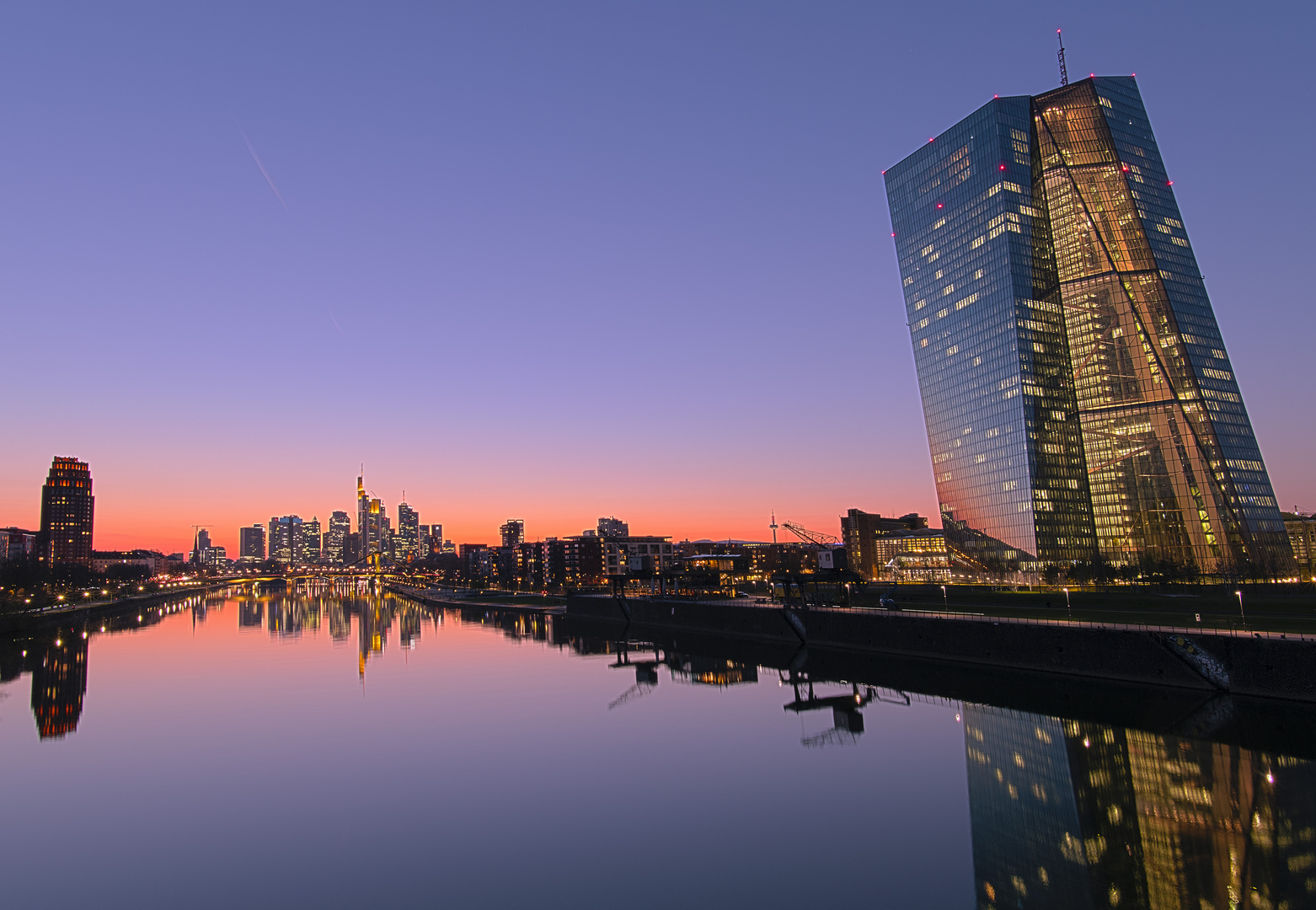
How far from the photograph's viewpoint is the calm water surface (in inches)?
934

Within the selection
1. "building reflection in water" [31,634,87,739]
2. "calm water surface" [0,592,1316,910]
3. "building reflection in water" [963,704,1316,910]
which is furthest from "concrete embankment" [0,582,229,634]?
"building reflection in water" [963,704,1316,910]

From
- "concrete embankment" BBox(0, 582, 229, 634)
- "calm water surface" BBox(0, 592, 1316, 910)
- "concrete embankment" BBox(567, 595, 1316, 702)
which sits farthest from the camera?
"concrete embankment" BBox(0, 582, 229, 634)

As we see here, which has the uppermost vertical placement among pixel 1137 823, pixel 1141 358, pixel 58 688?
pixel 1141 358

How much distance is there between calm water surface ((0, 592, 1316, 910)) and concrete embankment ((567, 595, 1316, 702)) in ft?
16.1

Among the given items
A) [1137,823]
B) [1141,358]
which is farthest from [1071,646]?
[1141,358]

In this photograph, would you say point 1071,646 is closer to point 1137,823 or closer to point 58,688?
point 1137,823

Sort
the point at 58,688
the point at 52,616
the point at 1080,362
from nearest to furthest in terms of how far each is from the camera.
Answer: the point at 58,688 < the point at 1080,362 < the point at 52,616

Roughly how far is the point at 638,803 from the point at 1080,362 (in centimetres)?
12422

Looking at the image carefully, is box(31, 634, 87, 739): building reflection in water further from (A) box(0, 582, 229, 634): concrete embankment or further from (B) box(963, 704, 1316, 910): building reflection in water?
(B) box(963, 704, 1316, 910): building reflection in water

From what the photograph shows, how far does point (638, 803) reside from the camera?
3281cm

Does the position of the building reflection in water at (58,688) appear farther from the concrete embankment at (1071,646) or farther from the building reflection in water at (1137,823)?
the concrete embankment at (1071,646)

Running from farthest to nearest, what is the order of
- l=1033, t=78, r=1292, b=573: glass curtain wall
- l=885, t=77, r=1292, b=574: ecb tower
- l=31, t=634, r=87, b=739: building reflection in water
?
l=885, t=77, r=1292, b=574: ecb tower < l=1033, t=78, r=1292, b=573: glass curtain wall < l=31, t=634, r=87, b=739: building reflection in water

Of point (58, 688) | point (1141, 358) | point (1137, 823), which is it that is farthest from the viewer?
point (1141, 358)

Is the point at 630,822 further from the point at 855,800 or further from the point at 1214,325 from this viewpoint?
the point at 1214,325
